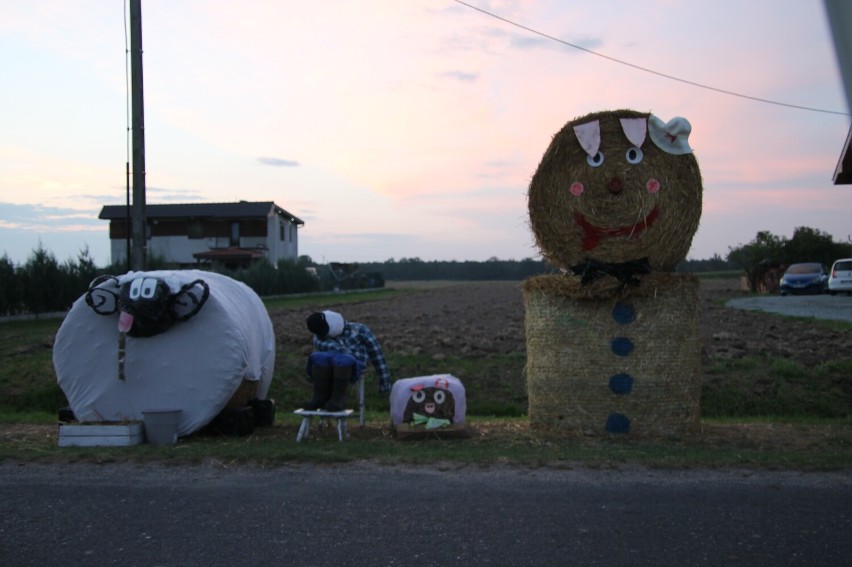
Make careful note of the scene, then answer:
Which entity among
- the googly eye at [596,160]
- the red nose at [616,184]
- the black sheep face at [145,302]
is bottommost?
the black sheep face at [145,302]

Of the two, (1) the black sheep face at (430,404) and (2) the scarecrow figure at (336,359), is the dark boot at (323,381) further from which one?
(1) the black sheep face at (430,404)

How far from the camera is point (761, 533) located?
5.06m

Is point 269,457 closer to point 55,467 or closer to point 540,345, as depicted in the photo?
point 55,467

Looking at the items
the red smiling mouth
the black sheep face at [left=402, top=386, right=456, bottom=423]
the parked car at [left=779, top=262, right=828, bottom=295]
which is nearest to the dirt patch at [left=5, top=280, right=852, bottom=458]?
the black sheep face at [left=402, top=386, right=456, bottom=423]

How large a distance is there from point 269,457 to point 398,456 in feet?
3.61

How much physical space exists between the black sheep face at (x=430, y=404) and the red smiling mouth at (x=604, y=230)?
2.09 metres

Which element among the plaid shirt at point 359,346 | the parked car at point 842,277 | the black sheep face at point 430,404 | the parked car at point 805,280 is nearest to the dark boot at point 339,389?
the plaid shirt at point 359,346

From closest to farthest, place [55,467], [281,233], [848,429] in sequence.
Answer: [55,467]
[848,429]
[281,233]

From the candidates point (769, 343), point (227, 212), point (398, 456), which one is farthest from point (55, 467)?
point (227, 212)

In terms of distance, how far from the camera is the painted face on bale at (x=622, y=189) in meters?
8.52

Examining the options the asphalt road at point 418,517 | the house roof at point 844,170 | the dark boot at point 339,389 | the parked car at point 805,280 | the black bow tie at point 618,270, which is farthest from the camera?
the parked car at point 805,280

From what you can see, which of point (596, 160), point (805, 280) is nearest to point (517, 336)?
point (596, 160)

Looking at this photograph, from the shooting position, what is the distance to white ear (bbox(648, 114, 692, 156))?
332 inches

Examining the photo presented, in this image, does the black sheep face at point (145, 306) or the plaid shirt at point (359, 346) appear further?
the plaid shirt at point (359, 346)
